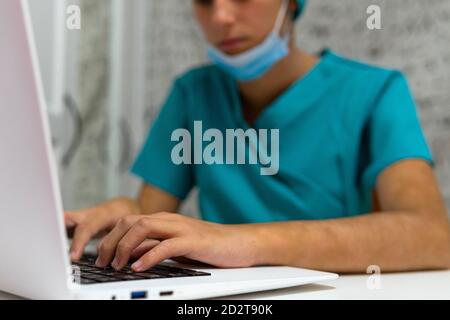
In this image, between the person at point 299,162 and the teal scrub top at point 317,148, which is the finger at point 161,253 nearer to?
the person at point 299,162

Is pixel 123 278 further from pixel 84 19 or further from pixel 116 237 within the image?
pixel 84 19

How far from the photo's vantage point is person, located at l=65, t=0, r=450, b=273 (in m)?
0.70

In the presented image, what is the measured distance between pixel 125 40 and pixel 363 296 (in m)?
1.57

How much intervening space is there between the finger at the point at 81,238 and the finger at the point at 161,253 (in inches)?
6.6

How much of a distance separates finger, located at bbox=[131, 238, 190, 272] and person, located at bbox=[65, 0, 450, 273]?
0.10m

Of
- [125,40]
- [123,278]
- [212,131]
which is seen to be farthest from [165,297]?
[125,40]

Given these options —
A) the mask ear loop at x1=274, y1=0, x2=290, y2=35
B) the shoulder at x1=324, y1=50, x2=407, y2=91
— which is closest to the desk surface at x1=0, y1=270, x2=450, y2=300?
the shoulder at x1=324, y1=50, x2=407, y2=91

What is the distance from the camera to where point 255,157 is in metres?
1.04

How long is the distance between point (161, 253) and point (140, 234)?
41mm

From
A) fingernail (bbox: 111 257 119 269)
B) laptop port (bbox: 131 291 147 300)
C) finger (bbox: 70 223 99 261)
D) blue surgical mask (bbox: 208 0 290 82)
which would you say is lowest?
laptop port (bbox: 131 291 147 300)

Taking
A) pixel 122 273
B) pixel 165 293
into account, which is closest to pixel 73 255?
pixel 122 273

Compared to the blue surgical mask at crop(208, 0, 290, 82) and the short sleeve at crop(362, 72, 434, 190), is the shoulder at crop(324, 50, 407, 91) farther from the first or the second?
the blue surgical mask at crop(208, 0, 290, 82)

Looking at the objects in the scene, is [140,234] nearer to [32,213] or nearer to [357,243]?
[32,213]

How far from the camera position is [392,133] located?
92 centimetres
